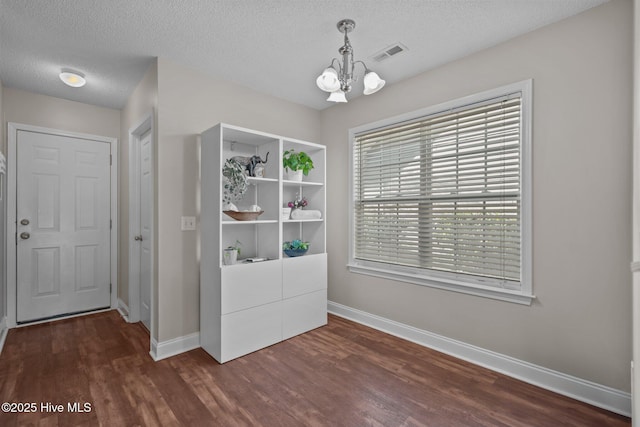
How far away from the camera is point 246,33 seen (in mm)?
2207

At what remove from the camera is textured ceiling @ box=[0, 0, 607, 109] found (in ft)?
6.29

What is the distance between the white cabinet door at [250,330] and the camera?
246 cm

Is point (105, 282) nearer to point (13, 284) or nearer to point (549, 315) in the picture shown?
point (13, 284)

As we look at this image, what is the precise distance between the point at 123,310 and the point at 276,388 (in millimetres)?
2485

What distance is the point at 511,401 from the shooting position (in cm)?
194

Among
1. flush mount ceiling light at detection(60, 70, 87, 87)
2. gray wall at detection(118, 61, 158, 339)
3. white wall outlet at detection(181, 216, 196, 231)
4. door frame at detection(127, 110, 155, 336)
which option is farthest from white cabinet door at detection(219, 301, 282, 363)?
flush mount ceiling light at detection(60, 70, 87, 87)

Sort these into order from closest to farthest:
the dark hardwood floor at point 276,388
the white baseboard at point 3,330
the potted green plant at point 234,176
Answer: the dark hardwood floor at point 276,388, the potted green plant at point 234,176, the white baseboard at point 3,330

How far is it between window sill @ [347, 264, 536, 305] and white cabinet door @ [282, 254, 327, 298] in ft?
1.38

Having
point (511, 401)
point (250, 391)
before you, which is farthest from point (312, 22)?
point (511, 401)

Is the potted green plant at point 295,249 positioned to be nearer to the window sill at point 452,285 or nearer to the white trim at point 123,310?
the window sill at point 452,285

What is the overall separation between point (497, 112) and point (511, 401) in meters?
1.99

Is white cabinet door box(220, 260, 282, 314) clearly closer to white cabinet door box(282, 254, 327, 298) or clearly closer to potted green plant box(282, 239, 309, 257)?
white cabinet door box(282, 254, 327, 298)

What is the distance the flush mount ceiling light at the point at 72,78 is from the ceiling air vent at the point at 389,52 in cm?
262

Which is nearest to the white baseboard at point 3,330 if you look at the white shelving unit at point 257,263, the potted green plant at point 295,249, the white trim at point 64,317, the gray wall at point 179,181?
the white trim at point 64,317
